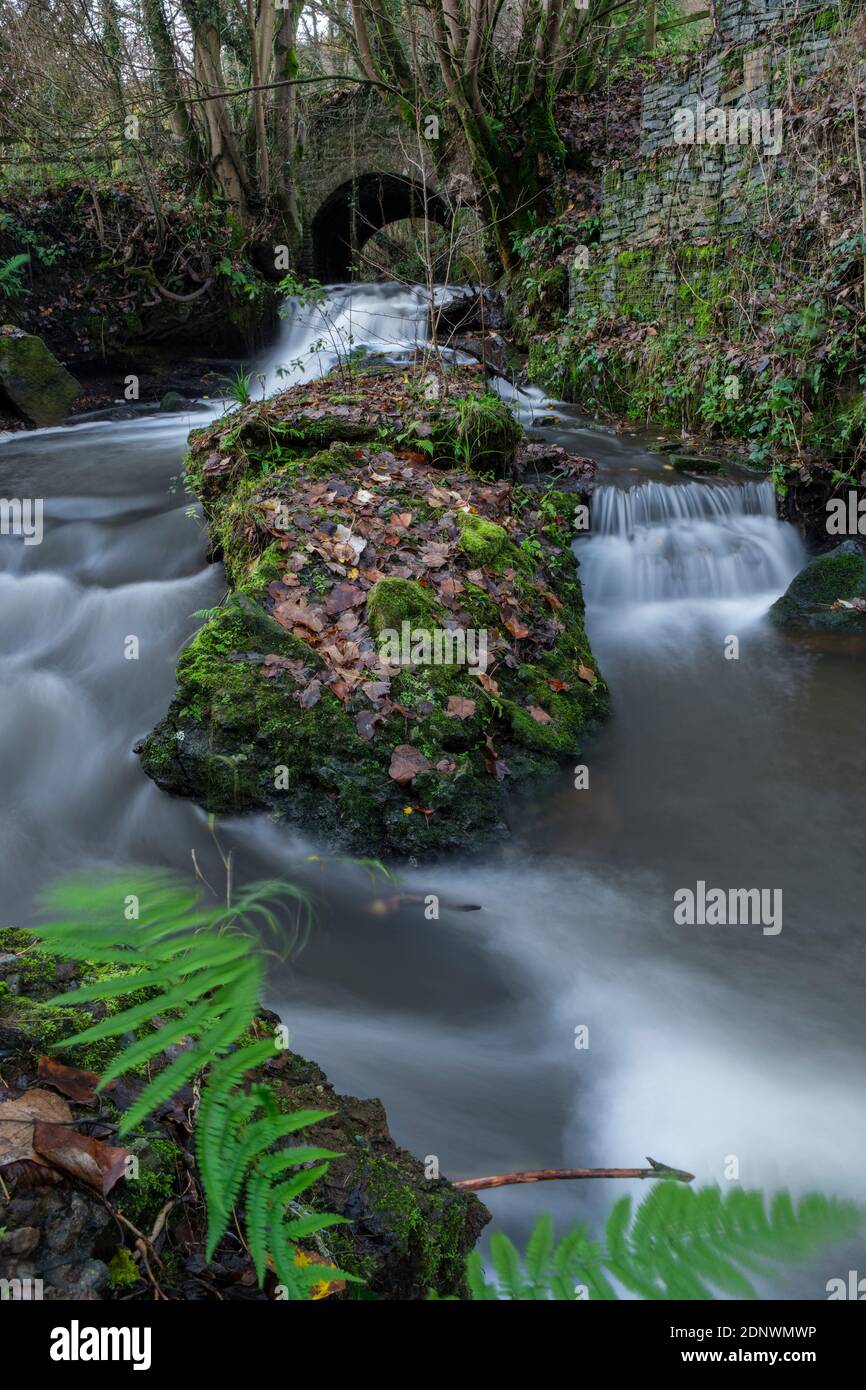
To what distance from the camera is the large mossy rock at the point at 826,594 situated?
23.8 feet

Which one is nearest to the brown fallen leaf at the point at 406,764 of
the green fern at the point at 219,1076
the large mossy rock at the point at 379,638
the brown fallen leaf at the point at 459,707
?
the large mossy rock at the point at 379,638

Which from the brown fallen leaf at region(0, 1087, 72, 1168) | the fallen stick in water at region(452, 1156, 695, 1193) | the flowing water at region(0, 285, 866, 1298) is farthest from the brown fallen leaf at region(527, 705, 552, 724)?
the brown fallen leaf at region(0, 1087, 72, 1168)

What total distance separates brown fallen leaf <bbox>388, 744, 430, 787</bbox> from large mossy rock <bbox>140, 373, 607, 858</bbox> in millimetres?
11

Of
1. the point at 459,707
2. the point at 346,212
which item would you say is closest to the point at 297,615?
the point at 459,707

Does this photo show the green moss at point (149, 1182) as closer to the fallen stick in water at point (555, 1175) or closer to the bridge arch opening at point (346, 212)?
the fallen stick in water at point (555, 1175)

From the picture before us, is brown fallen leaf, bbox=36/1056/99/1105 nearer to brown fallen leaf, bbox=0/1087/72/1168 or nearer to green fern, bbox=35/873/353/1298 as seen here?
brown fallen leaf, bbox=0/1087/72/1168

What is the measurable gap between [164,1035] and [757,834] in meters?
4.19

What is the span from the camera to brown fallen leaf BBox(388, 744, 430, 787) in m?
4.50

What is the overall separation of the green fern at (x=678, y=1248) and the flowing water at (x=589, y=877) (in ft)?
4.20

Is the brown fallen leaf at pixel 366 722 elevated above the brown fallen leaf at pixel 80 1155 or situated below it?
above

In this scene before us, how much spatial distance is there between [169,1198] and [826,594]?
7245 millimetres

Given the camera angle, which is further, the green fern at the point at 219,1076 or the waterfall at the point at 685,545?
the waterfall at the point at 685,545

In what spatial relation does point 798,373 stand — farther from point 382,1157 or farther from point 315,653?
point 382,1157

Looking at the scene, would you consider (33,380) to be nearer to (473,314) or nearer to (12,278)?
(12,278)
